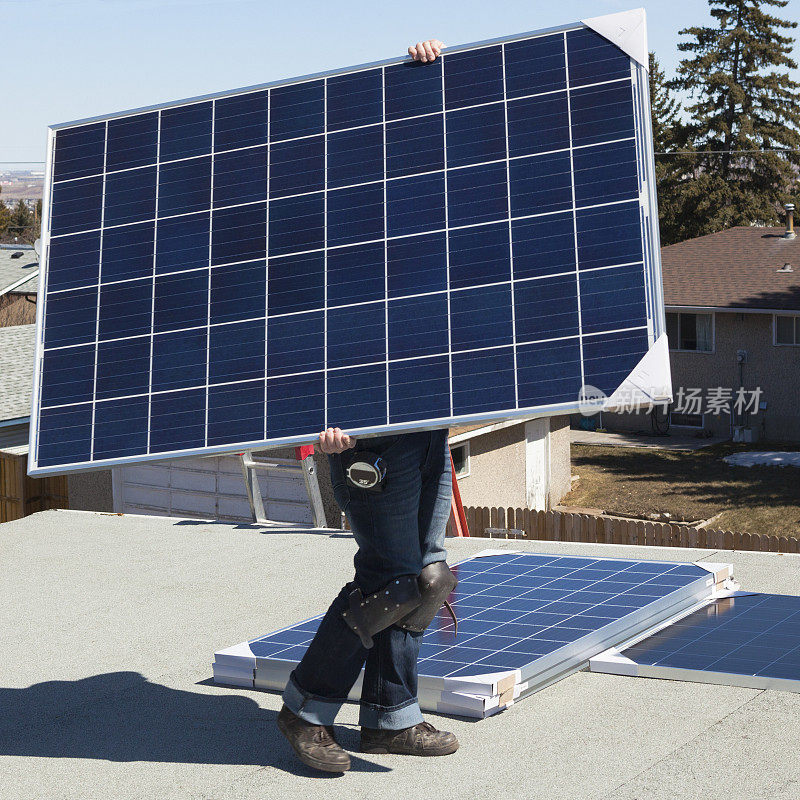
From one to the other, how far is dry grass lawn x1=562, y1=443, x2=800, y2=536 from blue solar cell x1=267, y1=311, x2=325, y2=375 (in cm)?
2068

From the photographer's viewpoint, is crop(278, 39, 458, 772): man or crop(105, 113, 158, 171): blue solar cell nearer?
crop(278, 39, 458, 772): man

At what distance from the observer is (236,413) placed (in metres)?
6.77

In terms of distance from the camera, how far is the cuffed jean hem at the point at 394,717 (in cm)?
657

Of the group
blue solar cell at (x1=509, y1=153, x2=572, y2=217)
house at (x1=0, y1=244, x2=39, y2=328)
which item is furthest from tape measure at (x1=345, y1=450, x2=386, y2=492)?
house at (x1=0, y1=244, x2=39, y2=328)

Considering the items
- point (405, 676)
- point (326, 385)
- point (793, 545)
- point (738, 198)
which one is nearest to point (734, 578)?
point (793, 545)

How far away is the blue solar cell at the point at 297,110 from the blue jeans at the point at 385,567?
2446mm

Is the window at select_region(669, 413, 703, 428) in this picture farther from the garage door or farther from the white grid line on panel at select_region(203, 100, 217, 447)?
the white grid line on panel at select_region(203, 100, 217, 447)

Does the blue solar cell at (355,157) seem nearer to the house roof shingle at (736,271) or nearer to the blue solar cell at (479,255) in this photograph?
the blue solar cell at (479,255)

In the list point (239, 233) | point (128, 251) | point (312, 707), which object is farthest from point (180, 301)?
point (312, 707)

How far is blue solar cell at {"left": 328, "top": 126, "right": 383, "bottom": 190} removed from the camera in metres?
7.32

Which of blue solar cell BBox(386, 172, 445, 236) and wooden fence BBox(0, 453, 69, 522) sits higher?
blue solar cell BBox(386, 172, 445, 236)

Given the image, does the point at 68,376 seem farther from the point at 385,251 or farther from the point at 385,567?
the point at 385,567

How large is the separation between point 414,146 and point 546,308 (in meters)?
1.59

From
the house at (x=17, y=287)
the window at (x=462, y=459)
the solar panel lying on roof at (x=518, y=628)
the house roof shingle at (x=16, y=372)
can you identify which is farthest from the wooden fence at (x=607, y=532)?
the house at (x=17, y=287)
